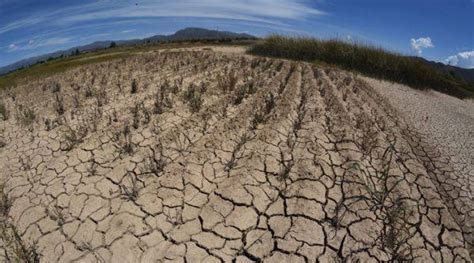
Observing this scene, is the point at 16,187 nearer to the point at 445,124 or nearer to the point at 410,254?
the point at 410,254

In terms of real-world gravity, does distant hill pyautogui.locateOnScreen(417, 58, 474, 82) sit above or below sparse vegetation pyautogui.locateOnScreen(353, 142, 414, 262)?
above

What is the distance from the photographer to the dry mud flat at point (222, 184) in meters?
3.07

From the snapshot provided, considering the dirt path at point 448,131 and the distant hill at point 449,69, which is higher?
the distant hill at point 449,69

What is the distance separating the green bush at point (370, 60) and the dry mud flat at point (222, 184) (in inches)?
206

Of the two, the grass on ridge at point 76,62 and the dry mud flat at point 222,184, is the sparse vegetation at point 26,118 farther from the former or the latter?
the grass on ridge at point 76,62

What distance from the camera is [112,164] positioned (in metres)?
4.24

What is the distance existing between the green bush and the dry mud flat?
17.2 ft

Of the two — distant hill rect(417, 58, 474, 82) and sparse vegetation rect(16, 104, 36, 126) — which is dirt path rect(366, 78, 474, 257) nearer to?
distant hill rect(417, 58, 474, 82)

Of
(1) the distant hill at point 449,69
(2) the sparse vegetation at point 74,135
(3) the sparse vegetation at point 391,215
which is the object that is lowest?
(3) the sparse vegetation at point 391,215

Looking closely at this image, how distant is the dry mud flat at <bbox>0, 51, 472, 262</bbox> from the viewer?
3.07m

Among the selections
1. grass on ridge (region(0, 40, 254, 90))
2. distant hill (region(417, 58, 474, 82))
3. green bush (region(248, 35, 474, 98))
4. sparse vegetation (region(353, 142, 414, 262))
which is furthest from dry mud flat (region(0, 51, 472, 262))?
grass on ridge (region(0, 40, 254, 90))

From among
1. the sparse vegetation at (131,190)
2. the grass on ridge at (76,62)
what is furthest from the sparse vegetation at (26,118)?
the grass on ridge at (76,62)

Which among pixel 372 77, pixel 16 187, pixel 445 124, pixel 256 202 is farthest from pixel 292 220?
pixel 372 77

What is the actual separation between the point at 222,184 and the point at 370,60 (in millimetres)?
9763
